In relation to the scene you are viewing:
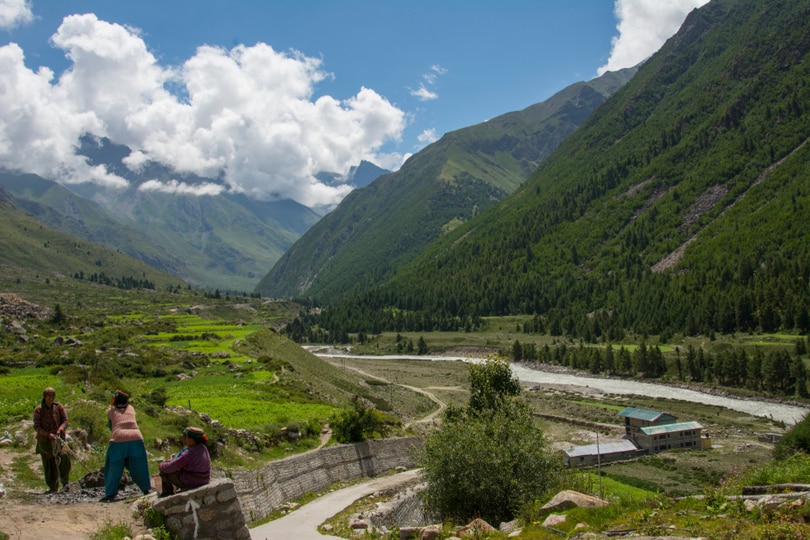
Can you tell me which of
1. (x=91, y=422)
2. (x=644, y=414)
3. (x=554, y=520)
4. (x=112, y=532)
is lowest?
(x=644, y=414)

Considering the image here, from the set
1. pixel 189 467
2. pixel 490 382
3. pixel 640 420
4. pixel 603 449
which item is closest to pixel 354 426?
pixel 490 382

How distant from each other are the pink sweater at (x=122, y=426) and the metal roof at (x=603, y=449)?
176 ft

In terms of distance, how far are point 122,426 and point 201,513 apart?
3.99 m

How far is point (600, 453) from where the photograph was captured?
63.0 metres

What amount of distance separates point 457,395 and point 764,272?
107875 millimetres

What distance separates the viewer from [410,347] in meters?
191

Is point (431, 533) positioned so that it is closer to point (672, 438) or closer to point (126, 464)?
point (126, 464)

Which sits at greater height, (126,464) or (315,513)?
(126,464)

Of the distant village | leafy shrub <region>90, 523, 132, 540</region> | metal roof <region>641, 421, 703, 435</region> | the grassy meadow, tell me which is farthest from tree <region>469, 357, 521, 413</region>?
leafy shrub <region>90, 523, 132, 540</region>

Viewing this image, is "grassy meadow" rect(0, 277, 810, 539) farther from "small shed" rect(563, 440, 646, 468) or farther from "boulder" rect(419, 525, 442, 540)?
"boulder" rect(419, 525, 442, 540)

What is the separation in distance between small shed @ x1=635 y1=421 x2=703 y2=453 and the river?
18.3 meters

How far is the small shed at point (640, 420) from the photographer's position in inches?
2724

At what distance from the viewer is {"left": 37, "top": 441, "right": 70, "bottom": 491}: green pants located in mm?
17641

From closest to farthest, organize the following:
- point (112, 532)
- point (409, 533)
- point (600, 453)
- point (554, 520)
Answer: point (112, 532) → point (554, 520) → point (409, 533) → point (600, 453)
